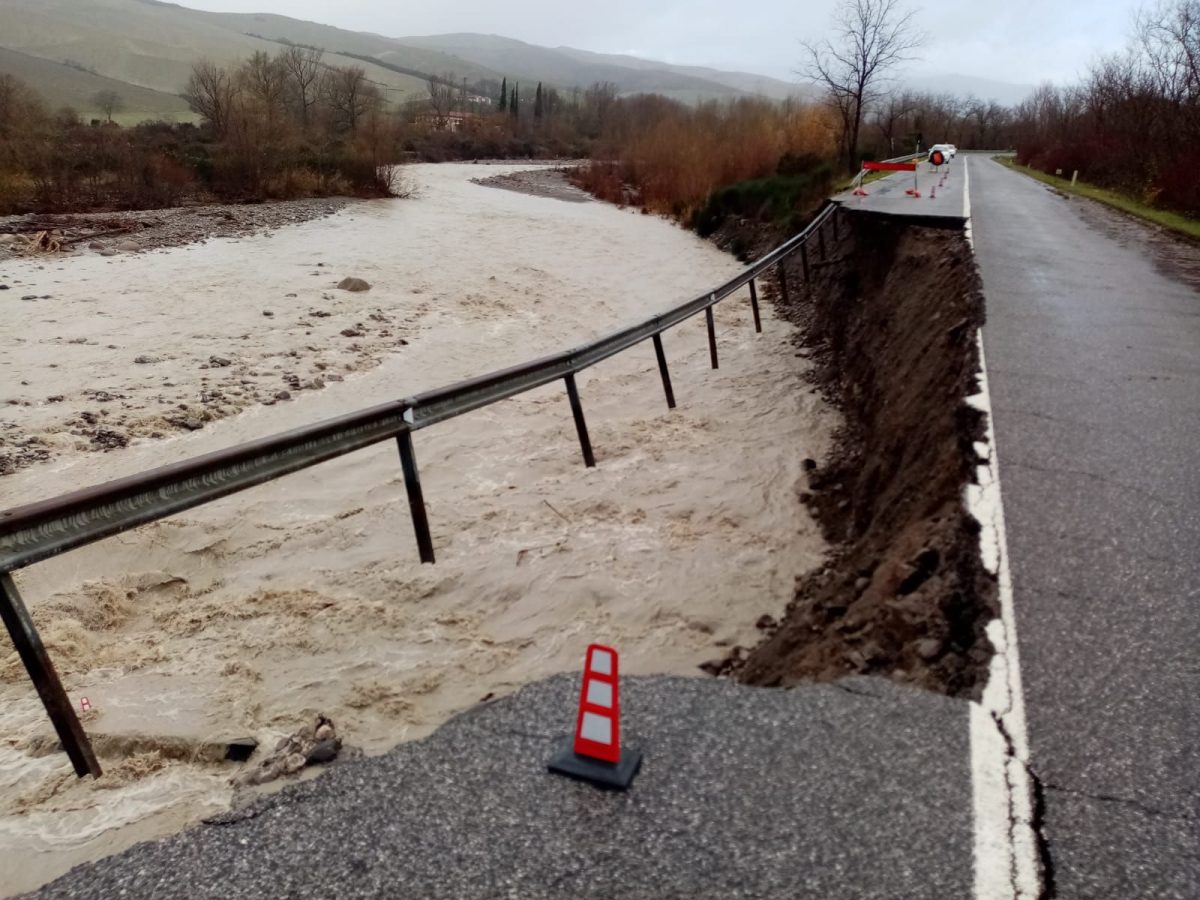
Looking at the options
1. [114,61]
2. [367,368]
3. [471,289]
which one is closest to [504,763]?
[367,368]

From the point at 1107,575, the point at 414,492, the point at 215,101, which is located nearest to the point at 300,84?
the point at 215,101

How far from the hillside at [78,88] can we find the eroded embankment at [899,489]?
93.2 metres

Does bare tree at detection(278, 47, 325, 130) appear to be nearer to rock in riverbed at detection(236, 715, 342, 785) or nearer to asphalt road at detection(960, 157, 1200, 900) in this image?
asphalt road at detection(960, 157, 1200, 900)

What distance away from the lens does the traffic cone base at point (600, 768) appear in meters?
2.46

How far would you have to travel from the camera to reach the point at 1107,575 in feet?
11.8

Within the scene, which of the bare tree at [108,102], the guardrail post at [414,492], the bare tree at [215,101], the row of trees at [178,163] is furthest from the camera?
the bare tree at [108,102]

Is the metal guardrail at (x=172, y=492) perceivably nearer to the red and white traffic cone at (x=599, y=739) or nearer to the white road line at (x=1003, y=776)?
the red and white traffic cone at (x=599, y=739)

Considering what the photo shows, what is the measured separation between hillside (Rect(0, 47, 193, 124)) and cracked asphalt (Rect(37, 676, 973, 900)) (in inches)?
3885

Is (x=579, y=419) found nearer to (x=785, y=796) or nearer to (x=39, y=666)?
(x=39, y=666)

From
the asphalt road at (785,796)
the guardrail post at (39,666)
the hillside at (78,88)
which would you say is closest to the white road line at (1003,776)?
the asphalt road at (785,796)

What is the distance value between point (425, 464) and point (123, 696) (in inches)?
161

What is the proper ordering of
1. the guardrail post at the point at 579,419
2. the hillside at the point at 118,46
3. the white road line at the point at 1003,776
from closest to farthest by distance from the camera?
the white road line at the point at 1003,776
the guardrail post at the point at 579,419
the hillside at the point at 118,46

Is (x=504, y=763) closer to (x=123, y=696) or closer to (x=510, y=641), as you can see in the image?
(x=510, y=641)

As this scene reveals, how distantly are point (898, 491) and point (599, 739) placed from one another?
11.6ft
